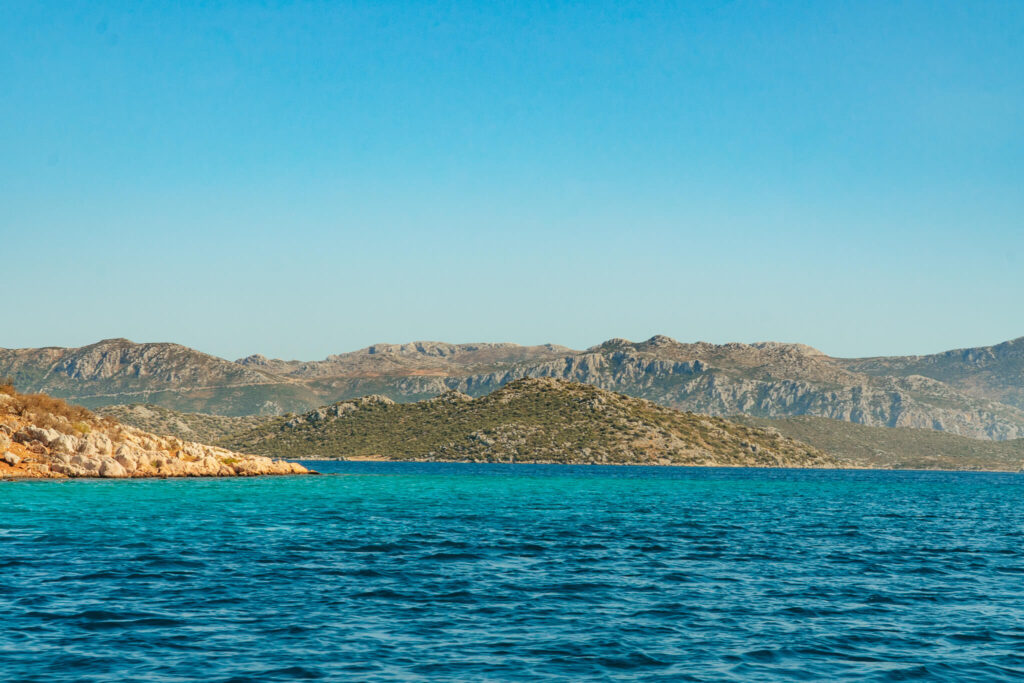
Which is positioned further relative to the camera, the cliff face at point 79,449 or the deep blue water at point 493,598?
the cliff face at point 79,449

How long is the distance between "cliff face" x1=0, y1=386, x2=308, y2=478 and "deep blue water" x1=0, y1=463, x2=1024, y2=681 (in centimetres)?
3744

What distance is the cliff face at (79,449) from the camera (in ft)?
319

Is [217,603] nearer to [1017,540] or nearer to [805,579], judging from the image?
[805,579]

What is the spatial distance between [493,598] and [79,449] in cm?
8758

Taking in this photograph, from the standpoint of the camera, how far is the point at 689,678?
21016 millimetres

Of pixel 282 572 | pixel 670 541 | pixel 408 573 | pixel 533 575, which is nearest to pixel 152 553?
pixel 282 572

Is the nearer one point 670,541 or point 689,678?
point 689,678

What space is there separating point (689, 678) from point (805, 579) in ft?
55.9

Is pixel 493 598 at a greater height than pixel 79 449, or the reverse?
pixel 79 449

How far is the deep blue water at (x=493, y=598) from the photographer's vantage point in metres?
22.1

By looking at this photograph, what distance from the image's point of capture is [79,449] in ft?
339

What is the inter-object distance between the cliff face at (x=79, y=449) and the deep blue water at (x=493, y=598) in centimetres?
3744

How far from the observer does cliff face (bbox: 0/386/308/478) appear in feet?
319

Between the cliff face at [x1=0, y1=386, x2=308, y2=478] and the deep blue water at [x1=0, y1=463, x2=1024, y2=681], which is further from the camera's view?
the cliff face at [x1=0, y1=386, x2=308, y2=478]
